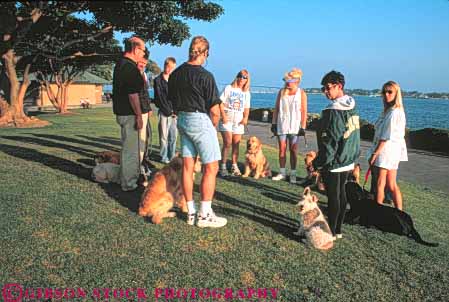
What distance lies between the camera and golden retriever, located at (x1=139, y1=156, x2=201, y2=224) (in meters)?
4.59

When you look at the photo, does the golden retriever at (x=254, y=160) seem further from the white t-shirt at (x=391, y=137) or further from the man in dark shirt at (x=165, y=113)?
the white t-shirt at (x=391, y=137)

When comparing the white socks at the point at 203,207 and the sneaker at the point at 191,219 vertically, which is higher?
the white socks at the point at 203,207

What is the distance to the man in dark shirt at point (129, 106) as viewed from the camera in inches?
199

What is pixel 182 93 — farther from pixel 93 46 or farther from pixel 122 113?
pixel 93 46

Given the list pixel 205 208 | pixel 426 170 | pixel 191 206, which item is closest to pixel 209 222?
pixel 205 208

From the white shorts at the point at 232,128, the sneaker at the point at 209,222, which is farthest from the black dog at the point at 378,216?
the white shorts at the point at 232,128

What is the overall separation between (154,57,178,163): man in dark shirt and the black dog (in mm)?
3878

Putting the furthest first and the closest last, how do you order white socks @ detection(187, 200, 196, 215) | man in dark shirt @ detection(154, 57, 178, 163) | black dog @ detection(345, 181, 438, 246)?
man in dark shirt @ detection(154, 57, 178, 163) → black dog @ detection(345, 181, 438, 246) → white socks @ detection(187, 200, 196, 215)

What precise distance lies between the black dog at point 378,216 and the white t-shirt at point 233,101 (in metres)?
2.74

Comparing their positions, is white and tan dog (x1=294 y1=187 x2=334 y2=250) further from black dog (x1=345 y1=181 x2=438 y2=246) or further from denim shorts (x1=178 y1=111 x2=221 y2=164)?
denim shorts (x1=178 y1=111 x2=221 y2=164)

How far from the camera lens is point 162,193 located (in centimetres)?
462

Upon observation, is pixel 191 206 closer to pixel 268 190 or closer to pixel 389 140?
pixel 268 190

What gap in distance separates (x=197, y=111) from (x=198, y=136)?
0.94 ft

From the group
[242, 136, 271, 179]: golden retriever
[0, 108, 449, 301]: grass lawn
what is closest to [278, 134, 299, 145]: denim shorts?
[242, 136, 271, 179]: golden retriever
